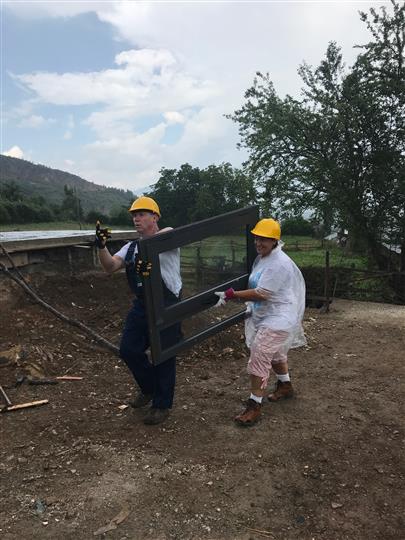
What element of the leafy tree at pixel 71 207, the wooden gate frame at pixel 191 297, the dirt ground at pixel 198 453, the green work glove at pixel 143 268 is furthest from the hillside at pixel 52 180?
the green work glove at pixel 143 268

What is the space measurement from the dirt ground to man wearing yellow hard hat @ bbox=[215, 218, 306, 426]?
0.38m

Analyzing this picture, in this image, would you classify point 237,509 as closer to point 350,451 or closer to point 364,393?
point 350,451

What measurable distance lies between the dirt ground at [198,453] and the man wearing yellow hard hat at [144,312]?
30 centimetres

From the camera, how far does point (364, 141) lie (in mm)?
15242

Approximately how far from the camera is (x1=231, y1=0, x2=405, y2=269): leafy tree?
48.3 feet

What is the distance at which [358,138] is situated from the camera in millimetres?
15133

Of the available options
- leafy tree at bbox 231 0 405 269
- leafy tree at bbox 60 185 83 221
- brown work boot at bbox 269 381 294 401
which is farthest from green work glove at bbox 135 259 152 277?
leafy tree at bbox 60 185 83 221

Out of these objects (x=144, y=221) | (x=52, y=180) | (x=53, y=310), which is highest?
(x=52, y=180)

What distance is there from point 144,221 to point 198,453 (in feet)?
6.41

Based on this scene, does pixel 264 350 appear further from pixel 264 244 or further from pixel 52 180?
pixel 52 180

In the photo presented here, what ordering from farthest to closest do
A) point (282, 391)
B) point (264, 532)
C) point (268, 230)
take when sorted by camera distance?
point (282, 391) → point (268, 230) → point (264, 532)

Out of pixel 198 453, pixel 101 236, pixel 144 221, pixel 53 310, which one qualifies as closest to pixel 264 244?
pixel 144 221

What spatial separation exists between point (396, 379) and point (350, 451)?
2.01 m

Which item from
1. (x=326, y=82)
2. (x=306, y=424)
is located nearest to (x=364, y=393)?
(x=306, y=424)
